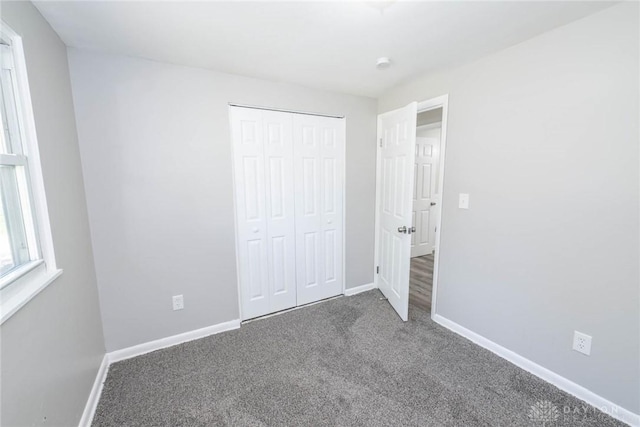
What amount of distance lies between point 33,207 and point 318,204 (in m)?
1.99

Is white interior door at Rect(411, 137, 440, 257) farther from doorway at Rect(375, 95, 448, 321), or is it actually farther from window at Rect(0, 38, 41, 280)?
window at Rect(0, 38, 41, 280)

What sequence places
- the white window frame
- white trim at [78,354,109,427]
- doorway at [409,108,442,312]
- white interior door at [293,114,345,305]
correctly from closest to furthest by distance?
the white window frame < white trim at [78,354,109,427] < white interior door at [293,114,345,305] < doorway at [409,108,442,312]

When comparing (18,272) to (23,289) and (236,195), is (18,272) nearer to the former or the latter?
(23,289)

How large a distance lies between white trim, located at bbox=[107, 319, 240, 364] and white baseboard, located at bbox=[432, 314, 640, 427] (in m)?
1.99

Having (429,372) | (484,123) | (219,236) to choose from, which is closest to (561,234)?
(484,123)

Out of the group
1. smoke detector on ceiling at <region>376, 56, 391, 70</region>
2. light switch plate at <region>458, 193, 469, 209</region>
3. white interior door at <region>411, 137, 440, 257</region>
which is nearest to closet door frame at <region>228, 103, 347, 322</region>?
smoke detector on ceiling at <region>376, 56, 391, 70</region>

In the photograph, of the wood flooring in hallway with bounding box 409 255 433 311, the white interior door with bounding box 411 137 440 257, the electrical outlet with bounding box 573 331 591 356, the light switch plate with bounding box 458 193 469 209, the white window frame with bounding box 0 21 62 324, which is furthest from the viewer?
the white interior door with bounding box 411 137 440 257

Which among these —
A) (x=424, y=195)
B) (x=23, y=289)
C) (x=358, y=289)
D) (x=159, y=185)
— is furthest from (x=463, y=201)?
(x=23, y=289)

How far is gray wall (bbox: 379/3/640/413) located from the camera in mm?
1391

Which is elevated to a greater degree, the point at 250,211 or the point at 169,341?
the point at 250,211

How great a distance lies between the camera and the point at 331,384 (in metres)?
1.72

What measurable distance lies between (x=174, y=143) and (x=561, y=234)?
270cm

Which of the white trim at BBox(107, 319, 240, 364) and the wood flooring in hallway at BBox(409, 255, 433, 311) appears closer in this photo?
the white trim at BBox(107, 319, 240, 364)

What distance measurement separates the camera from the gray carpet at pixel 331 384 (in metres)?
1.48
